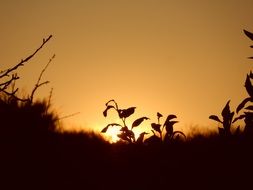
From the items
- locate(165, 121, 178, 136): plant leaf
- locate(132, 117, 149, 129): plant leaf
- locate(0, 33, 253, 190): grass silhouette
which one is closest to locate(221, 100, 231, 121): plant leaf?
locate(0, 33, 253, 190): grass silhouette

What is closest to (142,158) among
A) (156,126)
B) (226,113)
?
(156,126)

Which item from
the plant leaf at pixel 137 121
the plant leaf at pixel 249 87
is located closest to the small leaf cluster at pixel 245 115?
the plant leaf at pixel 249 87

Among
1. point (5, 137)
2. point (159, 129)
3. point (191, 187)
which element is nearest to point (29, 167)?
point (5, 137)

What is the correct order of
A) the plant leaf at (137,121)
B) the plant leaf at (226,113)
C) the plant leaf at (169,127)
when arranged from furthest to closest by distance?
1. the plant leaf at (137,121)
2. the plant leaf at (169,127)
3. the plant leaf at (226,113)

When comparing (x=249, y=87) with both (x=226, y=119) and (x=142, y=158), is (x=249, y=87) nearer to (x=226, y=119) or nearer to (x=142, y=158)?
(x=226, y=119)

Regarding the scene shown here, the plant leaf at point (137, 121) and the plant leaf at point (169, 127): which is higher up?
the plant leaf at point (137, 121)

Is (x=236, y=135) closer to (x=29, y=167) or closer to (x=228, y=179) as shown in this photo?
(x=228, y=179)

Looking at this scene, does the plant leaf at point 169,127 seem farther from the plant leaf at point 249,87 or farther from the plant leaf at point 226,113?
the plant leaf at point 249,87

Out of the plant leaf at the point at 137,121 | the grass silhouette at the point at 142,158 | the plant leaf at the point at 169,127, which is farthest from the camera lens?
the plant leaf at the point at 137,121

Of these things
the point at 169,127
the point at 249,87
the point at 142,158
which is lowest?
the point at 142,158

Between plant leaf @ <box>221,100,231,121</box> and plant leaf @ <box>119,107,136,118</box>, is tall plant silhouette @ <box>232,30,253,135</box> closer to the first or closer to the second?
plant leaf @ <box>221,100,231,121</box>

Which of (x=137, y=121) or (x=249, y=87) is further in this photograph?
(x=137, y=121)

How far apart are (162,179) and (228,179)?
41 centimetres

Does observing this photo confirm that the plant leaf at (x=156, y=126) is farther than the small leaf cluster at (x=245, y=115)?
Yes
